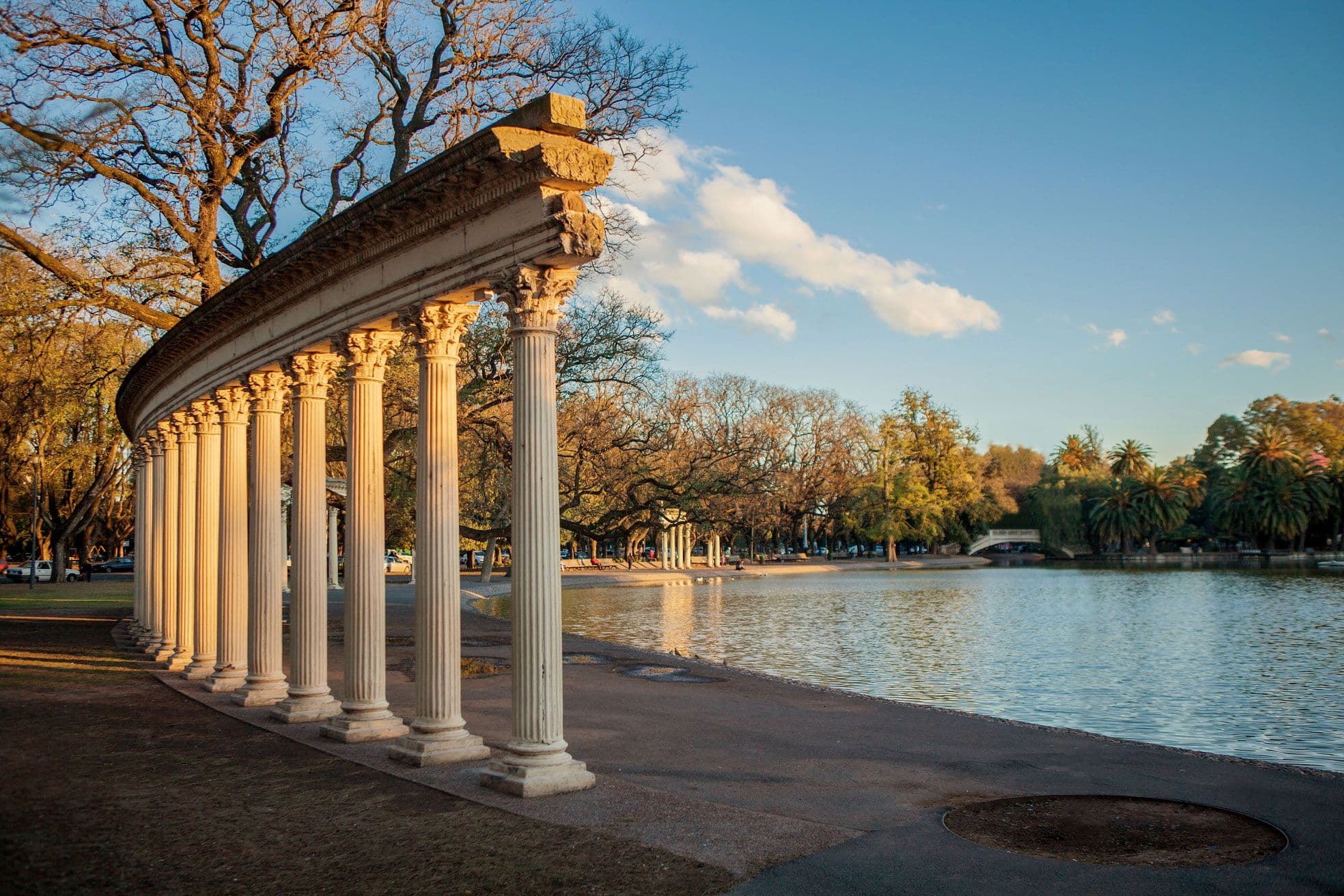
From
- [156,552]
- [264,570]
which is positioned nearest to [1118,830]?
[264,570]

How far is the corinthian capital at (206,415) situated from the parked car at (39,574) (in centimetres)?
5349

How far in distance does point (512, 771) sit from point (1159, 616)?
120 feet

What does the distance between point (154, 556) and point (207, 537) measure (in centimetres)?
537

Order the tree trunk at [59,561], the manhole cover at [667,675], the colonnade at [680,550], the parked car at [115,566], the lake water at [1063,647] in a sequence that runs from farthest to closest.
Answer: the parked car at [115,566], the colonnade at [680,550], the tree trunk at [59,561], the manhole cover at [667,675], the lake water at [1063,647]

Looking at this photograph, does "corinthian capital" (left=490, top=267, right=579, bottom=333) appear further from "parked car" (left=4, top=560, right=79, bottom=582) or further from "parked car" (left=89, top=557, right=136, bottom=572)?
"parked car" (left=89, top=557, right=136, bottom=572)

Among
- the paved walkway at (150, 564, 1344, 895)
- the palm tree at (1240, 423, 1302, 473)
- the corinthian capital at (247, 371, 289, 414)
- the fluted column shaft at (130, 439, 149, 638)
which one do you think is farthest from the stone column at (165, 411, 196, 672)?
the palm tree at (1240, 423, 1302, 473)

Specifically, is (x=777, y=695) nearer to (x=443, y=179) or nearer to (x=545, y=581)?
(x=545, y=581)

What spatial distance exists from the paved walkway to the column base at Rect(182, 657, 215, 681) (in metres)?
1.89

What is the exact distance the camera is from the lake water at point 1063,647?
60.7 feet

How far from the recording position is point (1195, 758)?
41.3ft

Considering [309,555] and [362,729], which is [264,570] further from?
[362,729]

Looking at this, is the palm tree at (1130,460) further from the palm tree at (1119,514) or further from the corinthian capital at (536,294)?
the corinthian capital at (536,294)

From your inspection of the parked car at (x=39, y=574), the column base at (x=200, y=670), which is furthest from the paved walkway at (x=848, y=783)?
the parked car at (x=39, y=574)

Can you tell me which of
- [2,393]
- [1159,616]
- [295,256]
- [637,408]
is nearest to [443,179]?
[295,256]
